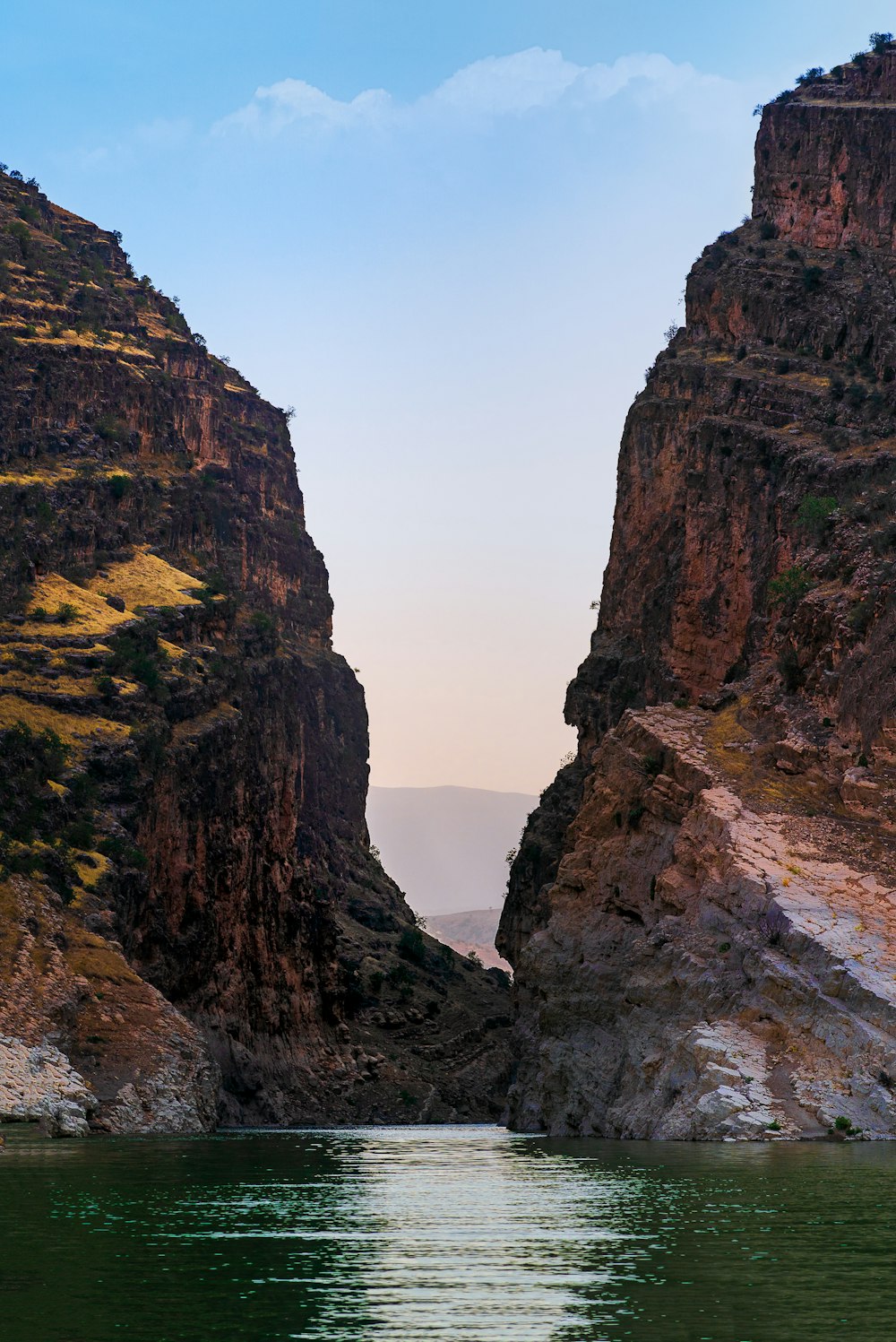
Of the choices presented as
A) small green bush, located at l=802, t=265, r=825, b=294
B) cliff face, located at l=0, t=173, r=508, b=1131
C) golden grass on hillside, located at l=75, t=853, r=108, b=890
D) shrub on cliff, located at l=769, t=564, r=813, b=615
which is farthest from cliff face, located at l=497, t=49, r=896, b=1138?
golden grass on hillside, located at l=75, t=853, r=108, b=890

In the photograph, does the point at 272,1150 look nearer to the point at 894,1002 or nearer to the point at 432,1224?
the point at 894,1002

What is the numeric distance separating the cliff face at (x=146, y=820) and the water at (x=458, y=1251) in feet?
136

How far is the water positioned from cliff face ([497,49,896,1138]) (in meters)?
16.3

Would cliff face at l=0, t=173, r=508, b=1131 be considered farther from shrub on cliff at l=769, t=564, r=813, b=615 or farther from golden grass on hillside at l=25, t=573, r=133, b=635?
shrub on cliff at l=769, t=564, r=813, b=615

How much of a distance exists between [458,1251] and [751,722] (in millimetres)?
73299

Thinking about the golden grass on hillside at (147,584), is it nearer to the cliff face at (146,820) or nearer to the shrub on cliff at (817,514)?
the cliff face at (146,820)

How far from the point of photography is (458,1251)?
44.6 meters

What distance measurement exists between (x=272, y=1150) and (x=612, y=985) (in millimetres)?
23579

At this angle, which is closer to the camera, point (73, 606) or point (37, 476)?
point (73, 606)

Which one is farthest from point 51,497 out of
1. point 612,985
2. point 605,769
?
point 612,985

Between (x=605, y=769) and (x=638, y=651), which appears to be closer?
(x=605, y=769)

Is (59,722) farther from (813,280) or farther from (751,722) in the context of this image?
(813,280)

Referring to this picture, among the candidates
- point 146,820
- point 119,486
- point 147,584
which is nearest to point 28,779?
point 146,820

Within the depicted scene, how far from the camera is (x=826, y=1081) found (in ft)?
276
